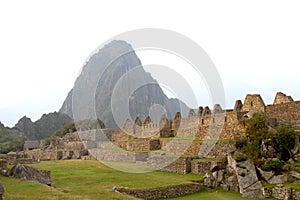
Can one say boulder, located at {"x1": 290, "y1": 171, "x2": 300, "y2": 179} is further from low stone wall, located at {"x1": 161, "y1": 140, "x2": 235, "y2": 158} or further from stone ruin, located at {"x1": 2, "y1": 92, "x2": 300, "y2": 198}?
low stone wall, located at {"x1": 161, "y1": 140, "x2": 235, "y2": 158}

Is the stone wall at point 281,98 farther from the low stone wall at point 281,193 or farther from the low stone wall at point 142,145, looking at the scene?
the low stone wall at point 281,193

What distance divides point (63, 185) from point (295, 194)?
34.3ft

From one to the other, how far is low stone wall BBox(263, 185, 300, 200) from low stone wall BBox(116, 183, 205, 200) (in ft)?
11.5

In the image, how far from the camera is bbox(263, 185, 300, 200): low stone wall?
1314 cm

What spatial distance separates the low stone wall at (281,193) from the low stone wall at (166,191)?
3514 millimetres

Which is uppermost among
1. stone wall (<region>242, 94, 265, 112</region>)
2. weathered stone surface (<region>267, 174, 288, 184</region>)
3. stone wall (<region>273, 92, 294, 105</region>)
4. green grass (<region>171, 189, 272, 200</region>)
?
stone wall (<region>273, 92, 294, 105</region>)

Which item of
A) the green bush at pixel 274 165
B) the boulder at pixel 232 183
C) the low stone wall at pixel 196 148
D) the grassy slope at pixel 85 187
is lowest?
the grassy slope at pixel 85 187

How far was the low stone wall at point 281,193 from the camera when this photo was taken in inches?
517

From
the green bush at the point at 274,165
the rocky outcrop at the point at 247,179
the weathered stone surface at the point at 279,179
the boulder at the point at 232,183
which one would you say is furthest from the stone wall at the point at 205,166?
the weathered stone surface at the point at 279,179

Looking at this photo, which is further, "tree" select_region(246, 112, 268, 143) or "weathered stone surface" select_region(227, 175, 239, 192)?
"tree" select_region(246, 112, 268, 143)

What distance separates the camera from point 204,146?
21.8 m

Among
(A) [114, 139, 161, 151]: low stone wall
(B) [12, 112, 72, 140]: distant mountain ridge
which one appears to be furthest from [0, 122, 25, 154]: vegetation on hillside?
(A) [114, 139, 161, 151]: low stone wall

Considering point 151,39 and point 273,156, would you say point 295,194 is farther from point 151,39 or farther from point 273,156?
point 151,39

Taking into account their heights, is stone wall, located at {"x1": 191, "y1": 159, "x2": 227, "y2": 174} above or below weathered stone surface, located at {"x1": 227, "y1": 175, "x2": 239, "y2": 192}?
above
